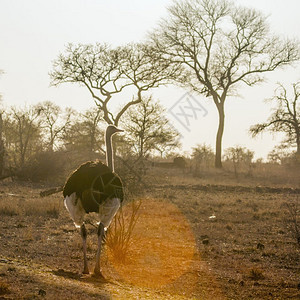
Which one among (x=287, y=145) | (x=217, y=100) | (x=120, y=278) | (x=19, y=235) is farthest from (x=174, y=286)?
(x=287, y=145)

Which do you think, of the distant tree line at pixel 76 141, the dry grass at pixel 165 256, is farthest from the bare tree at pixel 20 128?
the dry grass at pixel 165 256

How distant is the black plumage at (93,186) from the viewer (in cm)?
730

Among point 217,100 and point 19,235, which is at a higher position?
→ point 217,100

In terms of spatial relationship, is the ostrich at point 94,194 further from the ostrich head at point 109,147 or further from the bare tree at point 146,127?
the bare tree at point 146,127

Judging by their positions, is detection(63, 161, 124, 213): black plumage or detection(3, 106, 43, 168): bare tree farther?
detection(3, 106, 43, 168): bare tree

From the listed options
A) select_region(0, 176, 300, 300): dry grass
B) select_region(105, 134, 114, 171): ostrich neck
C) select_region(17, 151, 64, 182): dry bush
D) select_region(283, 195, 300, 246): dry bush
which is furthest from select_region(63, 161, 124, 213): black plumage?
select_region(17, 151, 64, 182): dry bush

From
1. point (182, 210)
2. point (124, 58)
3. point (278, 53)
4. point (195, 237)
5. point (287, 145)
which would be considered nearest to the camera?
point (195, 237)

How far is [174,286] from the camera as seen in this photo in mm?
7000

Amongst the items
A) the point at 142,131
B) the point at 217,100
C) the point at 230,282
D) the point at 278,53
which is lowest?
the point at 230,282

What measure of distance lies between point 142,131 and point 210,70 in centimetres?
909

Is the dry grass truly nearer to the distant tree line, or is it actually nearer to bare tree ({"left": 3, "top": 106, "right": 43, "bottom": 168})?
the distant tree line

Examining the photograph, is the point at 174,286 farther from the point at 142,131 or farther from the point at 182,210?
the point at 142,131

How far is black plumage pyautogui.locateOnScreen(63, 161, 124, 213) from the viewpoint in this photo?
7.30m

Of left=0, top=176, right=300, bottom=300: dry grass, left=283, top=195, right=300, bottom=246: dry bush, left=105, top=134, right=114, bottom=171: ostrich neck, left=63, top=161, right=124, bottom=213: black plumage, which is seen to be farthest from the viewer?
left=283, top=195, right=300, bottom=246: dry bush
